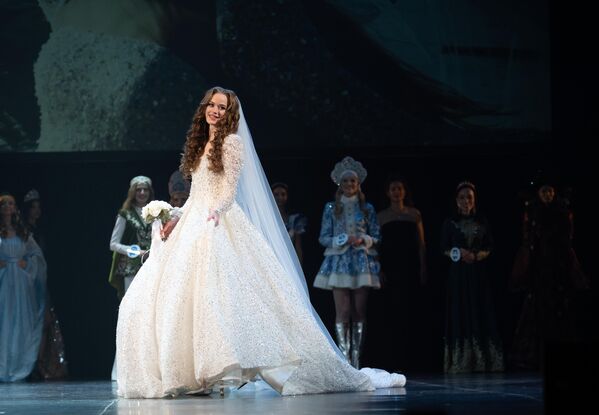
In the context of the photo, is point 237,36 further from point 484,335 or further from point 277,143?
point 484,335

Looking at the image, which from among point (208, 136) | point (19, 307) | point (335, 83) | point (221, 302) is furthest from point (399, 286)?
point (221, 302)

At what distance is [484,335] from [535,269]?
720mm

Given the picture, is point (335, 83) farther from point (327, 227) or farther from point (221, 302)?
point (221, 302)

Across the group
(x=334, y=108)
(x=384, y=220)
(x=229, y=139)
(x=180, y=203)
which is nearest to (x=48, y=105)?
(x=180, y=203)

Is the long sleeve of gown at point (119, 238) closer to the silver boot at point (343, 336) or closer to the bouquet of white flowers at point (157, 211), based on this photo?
the silver boot at point (343, 336)

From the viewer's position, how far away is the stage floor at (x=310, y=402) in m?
4.29

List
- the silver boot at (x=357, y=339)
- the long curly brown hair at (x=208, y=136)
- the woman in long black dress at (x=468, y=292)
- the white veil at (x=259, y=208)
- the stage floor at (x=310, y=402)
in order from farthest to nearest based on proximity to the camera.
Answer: the woman in long black dress at (x=468, y=292) < the silver boot at (x=357, y=339) < the white veil at (x=259, y=208) < the long curly brown hair at (x=208, y=136) < the stage floor at (x=310, y=402)

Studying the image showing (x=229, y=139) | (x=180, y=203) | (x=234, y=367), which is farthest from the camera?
(x=180, y=203)

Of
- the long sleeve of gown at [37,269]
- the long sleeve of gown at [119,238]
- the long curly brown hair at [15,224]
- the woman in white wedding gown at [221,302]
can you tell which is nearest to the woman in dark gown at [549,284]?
the long sleeve of gown at [119,238]

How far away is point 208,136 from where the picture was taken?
5.81m

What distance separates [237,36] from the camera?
29.5ft

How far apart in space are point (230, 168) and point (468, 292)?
151 inches

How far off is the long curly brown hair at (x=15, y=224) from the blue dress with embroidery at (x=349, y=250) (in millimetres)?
2467

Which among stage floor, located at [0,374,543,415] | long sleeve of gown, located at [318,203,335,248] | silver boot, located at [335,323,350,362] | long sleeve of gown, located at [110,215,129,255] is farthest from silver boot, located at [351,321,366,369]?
stage floor, located at [0,374,543,415]
